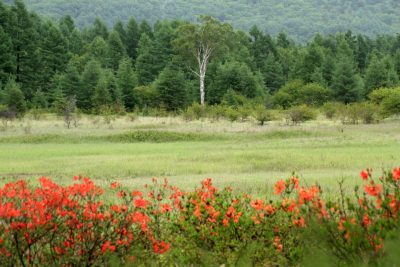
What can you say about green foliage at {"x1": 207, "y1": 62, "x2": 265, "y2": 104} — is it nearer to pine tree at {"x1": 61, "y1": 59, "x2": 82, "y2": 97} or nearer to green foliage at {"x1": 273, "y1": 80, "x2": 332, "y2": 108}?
green foliage at {"x1": 273, "y1": 80, "x2": 332, "y2": 108}

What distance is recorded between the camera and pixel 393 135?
97.9ft

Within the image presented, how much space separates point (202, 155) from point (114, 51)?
2237 inches

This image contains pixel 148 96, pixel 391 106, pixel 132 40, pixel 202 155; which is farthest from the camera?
pixel 132 40

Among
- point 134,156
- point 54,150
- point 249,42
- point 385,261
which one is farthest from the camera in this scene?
point 249,42

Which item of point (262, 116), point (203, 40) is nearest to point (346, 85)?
point (203, 40)

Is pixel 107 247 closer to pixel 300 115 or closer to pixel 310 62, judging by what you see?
pixel 300 115

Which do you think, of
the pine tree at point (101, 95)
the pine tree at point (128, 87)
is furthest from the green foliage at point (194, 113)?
the pine tree at point (128, 87)

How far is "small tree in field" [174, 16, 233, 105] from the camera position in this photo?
194 ft

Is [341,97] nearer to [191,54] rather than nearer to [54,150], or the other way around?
[191,54]

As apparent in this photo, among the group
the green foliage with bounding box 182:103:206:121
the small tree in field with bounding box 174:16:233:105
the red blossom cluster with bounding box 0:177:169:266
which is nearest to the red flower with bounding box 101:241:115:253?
the red blossom cluster with bounding box 0:177:169:266

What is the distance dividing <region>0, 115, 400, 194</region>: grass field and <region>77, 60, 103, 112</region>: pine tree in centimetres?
2128

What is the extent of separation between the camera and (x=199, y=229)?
593 cm

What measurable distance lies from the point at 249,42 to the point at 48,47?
3283 cm

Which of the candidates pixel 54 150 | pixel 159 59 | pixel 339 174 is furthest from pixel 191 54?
pixel 339 174
